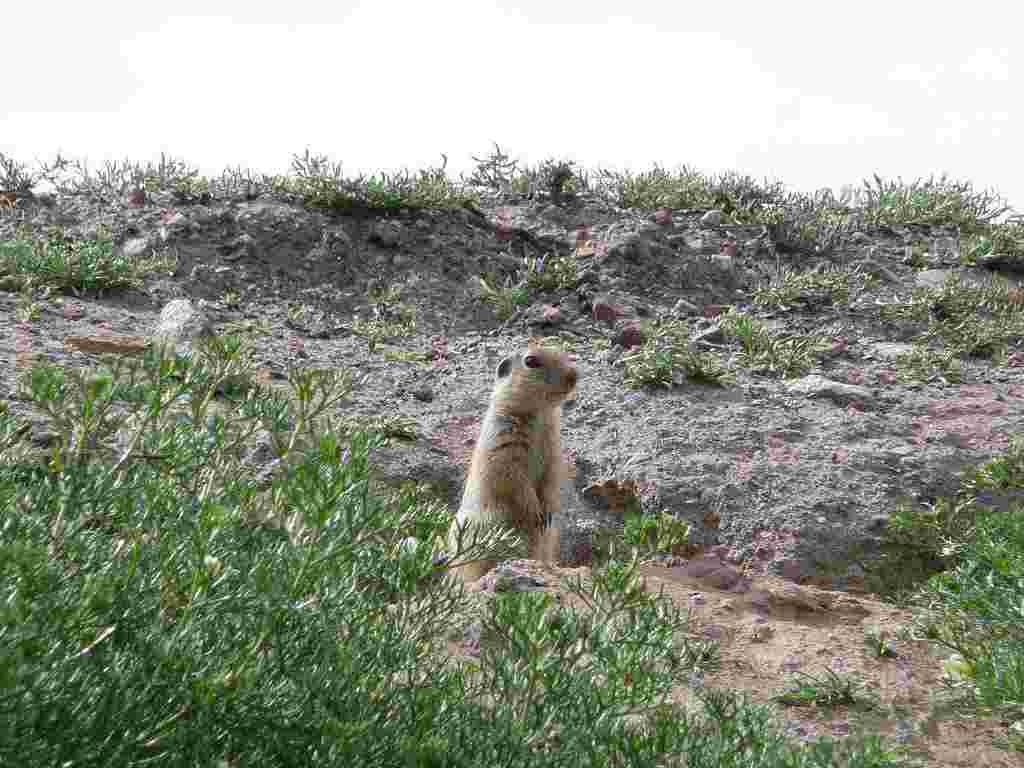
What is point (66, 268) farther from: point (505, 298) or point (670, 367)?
point (670, 367)

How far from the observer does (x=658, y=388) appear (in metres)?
7.80

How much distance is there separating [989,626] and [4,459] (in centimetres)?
387

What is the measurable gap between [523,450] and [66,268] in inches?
179

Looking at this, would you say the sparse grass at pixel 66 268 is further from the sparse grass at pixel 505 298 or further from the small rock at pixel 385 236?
the sparse grass at pixel 505 298

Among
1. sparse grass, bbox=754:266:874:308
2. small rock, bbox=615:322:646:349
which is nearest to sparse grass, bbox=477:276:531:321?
small rock, bbox=615:322:646:349

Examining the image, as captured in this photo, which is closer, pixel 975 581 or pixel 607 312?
pixel 975 581

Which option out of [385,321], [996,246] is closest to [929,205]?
[996,246]

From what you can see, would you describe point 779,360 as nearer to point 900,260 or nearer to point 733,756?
point 900,260

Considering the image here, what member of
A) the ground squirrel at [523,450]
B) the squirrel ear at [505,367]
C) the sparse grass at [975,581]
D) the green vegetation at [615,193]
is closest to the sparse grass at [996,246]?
the green vegetation at [615,193]

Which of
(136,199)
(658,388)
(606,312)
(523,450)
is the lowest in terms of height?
(523,450)

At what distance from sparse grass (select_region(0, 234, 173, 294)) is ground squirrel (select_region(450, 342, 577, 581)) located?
12.8ft

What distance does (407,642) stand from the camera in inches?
107

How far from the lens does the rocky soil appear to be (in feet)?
17.2

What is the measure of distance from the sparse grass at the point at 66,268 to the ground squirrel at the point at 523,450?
392cm
